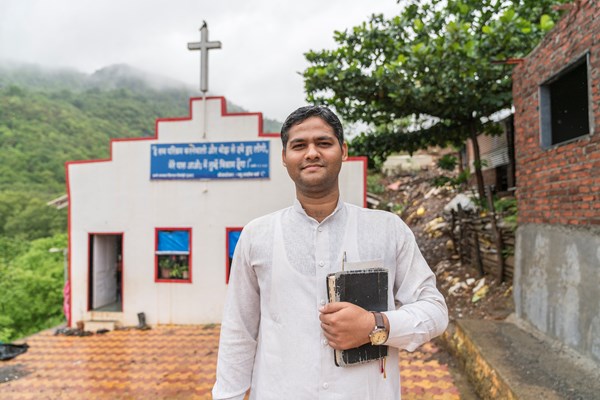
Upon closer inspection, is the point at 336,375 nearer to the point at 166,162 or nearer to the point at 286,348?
the point at 286,348

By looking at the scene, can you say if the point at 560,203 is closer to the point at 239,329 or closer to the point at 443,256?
the point at 239,329

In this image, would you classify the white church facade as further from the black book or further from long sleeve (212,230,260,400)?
the black book

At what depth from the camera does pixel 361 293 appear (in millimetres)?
A: 1470

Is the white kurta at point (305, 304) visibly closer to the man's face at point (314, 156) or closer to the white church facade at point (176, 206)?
the man's face at point (314, 156)

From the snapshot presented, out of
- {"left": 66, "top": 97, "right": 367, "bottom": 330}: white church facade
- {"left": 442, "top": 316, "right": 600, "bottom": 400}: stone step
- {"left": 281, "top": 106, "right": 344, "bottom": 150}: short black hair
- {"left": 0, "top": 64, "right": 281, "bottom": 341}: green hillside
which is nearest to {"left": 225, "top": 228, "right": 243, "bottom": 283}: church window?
{"left": 66, "top": 97, "right": 367, "bottom": 330}: white church facade

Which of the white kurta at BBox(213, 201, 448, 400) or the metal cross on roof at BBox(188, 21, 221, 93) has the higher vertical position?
the metal cross on roof at BBox(188, 21, 221, 93)

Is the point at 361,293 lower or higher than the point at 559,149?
lower

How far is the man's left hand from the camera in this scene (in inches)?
55.0

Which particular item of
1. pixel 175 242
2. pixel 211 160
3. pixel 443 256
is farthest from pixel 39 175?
pixel 443 256

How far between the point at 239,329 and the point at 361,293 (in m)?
0.55

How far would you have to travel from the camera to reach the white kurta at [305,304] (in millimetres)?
1497

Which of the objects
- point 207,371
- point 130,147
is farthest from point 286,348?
point 130,147

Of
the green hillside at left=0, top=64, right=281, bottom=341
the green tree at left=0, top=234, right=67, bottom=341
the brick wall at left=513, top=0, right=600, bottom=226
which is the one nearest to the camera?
the brick wall at left=513, top=0, right=600, bottom=226

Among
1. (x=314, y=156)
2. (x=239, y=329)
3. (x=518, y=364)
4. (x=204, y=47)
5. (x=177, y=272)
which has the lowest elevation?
(x=518, y=364)
